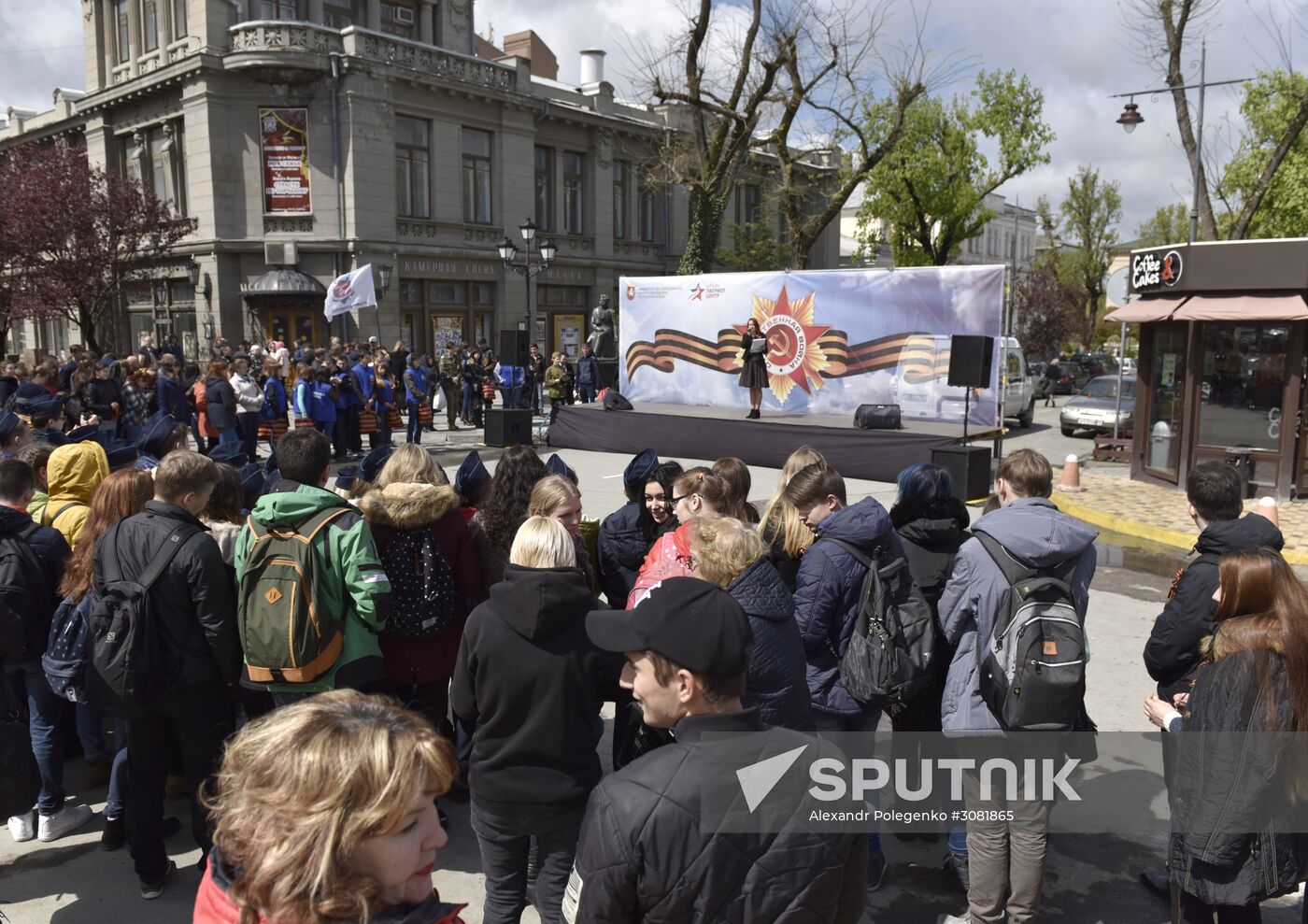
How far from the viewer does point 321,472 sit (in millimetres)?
3951

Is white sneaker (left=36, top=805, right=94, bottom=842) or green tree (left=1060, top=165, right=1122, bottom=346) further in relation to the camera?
green tree (left=1060, top=165, right=1122, bottom=346)

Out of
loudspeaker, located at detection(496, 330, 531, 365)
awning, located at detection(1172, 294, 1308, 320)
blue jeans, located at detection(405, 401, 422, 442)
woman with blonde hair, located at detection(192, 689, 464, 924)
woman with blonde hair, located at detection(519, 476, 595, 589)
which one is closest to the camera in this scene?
woman with blonde hair, located at detection(192, 689, 464, 924)

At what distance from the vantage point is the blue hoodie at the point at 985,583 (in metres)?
3.45

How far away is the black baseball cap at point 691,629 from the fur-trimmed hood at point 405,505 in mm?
2098

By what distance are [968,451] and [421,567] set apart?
9087 millimetres

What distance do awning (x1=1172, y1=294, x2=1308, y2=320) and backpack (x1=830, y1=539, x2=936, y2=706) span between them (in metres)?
11.3

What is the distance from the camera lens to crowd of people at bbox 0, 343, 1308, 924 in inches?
64.6

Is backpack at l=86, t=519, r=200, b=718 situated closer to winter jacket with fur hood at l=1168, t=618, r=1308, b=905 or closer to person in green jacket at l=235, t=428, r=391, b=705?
person in green jacket at l=235, t=428, r=391, b=705

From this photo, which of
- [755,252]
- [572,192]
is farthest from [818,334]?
[572,192]

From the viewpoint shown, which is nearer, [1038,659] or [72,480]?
[1038,659]

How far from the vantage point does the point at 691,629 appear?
2062mm

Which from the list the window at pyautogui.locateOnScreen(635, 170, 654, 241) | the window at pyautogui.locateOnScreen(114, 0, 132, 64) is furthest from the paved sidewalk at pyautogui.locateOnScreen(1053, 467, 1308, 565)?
the window at pyautogui.locateOnScreen(114, 0, 132, 64)

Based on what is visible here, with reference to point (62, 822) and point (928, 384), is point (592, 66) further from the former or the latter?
point (62, 822)

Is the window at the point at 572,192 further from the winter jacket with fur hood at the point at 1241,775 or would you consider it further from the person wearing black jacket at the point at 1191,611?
the winter jacket with fur hood at the point at 1241,775
